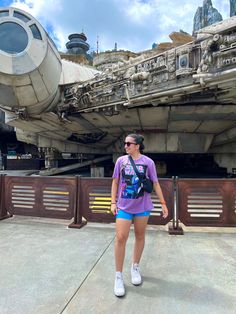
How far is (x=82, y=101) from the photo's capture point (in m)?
13.0

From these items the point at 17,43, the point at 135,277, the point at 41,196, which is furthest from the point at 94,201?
the point at 17,43

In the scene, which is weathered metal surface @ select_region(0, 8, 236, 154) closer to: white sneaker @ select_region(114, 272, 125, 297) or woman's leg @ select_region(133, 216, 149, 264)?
woman's leg @ select_region(133, 216, 149, 264)

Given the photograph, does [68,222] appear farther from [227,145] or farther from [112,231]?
[227,145]

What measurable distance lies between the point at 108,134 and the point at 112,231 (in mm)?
11814

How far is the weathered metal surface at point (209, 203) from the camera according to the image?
18.7 feet

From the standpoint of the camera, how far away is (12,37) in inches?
412

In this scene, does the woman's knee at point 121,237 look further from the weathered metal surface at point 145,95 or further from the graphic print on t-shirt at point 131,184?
the weathered metal surface at point 145,95

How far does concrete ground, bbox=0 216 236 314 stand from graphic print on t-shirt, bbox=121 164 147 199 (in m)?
1.15

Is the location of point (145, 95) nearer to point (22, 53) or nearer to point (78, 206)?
point (22, 53)

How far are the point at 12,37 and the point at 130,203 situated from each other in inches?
395

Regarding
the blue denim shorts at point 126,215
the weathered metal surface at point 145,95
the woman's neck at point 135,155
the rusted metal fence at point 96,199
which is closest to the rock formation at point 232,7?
the weathered metal surface at point 145,95

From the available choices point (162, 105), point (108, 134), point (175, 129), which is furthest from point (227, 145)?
point (108, 134)

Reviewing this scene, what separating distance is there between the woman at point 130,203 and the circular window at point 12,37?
9.17 metres

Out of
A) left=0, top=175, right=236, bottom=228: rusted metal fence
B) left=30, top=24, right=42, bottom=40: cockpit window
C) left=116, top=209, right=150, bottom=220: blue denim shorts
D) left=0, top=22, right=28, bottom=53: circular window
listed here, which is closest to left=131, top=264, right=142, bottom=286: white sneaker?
left=116, top=209, right=150, bottom=220: blue denim shorts
